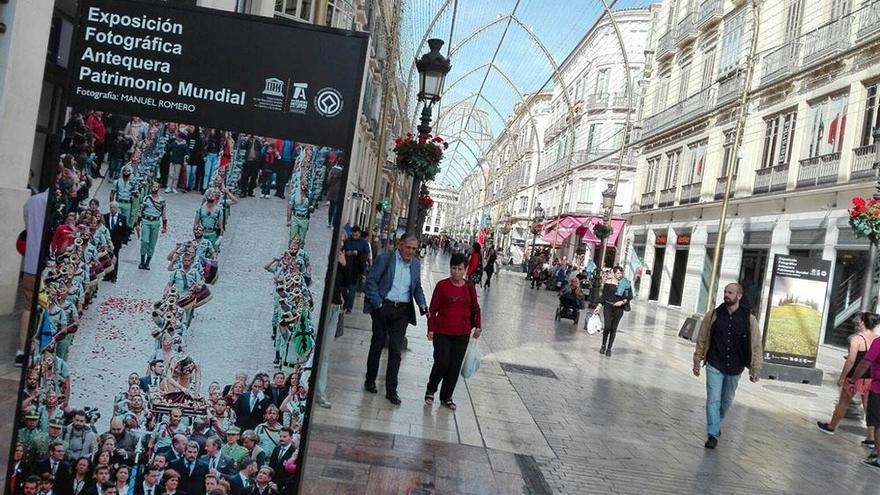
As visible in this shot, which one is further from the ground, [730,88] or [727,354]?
[730,88]

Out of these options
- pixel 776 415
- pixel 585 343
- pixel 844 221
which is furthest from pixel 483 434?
pixel 844 221

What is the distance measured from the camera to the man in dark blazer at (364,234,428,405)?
715 cm

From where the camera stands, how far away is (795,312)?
12867mm

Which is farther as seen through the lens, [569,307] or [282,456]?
[569,307]

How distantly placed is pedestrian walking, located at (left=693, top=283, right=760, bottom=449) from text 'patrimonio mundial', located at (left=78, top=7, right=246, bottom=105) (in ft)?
20.2

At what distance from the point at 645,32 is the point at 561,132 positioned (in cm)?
1160

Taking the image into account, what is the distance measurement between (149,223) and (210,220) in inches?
9.0

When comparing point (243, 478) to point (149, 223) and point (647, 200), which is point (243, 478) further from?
point (647, 200)

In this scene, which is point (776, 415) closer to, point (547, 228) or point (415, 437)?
point (415, 437)

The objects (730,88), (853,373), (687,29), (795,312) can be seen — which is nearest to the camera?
(853,373)

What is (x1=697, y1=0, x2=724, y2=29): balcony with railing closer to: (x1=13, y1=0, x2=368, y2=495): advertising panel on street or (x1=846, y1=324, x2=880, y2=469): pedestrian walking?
(x1=846, y1=324, x2=880, y2=469): pedestrian walking

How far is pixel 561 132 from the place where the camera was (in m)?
59.6

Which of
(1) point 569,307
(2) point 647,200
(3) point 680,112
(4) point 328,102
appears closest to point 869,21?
(1) point 569,307

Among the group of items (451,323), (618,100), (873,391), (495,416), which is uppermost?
(618,100)
